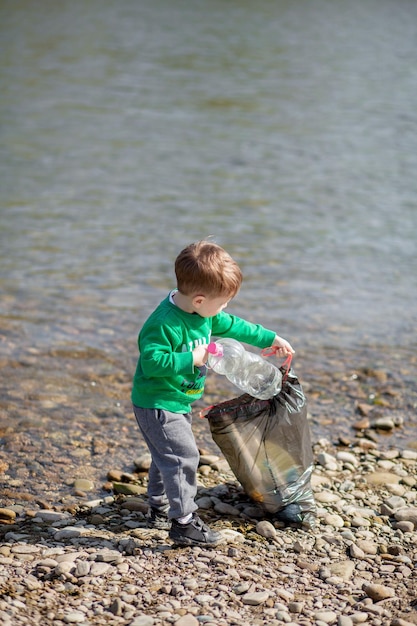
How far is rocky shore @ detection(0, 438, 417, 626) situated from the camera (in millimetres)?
3777

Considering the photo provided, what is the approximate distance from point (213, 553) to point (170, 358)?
100 cm

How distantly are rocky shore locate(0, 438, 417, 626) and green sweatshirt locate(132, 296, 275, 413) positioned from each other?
0.74 m

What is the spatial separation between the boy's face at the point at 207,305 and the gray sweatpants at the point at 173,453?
0.54 m

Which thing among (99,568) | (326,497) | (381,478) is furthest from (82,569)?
(381,478)

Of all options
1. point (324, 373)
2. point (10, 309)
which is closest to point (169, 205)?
point (10, 309)

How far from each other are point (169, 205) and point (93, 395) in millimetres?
6596

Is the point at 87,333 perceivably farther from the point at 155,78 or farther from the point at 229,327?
the point at 155,78

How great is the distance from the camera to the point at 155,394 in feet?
14.3

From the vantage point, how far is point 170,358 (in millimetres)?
4145

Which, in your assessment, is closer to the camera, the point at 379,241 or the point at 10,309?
the point at 10,309

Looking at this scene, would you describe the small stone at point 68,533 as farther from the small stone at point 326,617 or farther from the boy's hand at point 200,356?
the small stone at point 326,617

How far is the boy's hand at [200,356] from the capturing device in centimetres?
420

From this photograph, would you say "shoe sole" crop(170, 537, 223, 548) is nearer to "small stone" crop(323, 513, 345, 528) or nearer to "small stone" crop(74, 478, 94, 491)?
"small stone" crop(323, 513, 345, 528)

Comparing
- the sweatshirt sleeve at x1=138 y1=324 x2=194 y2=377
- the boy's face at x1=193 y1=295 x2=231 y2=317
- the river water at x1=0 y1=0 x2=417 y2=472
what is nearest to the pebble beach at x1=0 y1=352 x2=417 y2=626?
A: the sweatshirt sleeve at x1=138 y1=324 x2=194 y2=377
